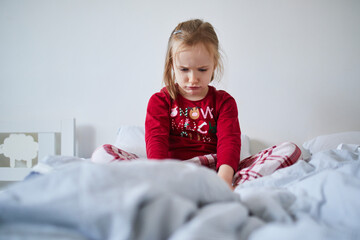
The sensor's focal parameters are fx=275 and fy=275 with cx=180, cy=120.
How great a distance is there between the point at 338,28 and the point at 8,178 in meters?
1.94

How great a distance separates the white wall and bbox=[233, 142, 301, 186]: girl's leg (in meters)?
0.67

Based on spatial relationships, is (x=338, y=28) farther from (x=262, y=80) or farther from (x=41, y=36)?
(x=41, y=36)

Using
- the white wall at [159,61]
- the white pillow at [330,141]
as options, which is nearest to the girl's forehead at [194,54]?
the white wall at [159,61]

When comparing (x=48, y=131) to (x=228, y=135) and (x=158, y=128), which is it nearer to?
(x=158, y=128)

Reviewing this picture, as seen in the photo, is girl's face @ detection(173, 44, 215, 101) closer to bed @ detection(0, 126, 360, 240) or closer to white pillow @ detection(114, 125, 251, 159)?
white pillow @ detection(114, 125, 251, 159)

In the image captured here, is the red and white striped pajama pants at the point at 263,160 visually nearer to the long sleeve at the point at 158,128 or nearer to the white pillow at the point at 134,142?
the long sleeve at the point at 158,128

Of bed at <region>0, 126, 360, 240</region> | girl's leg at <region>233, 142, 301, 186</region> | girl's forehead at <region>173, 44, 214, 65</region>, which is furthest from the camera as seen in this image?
girl's forehead at <region>173, 44, 214, 65</region>

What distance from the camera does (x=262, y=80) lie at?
151 cm

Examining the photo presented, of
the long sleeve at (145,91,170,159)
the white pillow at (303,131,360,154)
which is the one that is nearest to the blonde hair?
the long sleeve at (145,91,170,159)

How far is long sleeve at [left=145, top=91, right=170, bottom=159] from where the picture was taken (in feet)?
3.09

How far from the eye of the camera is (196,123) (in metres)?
1.02

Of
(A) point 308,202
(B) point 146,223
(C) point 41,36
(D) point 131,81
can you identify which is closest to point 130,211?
(B) point 146,223

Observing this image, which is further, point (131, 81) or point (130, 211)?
point (131, 81)

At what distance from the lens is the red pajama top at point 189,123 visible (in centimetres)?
99
